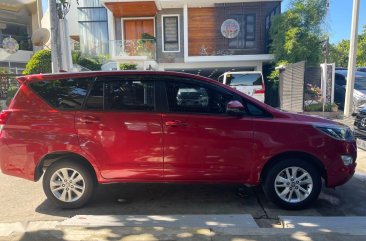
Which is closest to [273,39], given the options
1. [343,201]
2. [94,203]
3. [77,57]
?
[77,57]

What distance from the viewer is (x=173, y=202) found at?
4812mm

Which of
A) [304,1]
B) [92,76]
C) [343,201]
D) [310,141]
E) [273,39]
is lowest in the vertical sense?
[343,201]

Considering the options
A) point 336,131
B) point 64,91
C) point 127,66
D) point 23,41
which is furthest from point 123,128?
point 23,41

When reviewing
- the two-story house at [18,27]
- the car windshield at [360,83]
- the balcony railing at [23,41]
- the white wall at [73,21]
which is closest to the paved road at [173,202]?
the car windshield at [360,83]

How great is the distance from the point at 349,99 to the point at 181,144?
30.1 feet

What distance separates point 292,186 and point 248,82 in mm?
10150

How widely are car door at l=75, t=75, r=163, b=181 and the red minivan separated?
0.01 m

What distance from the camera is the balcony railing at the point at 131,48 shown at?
18156mm

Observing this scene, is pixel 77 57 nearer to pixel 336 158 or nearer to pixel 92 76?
pixel 92 76

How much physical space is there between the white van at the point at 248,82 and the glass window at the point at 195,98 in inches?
375

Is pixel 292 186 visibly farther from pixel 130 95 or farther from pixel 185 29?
pixel 185 29

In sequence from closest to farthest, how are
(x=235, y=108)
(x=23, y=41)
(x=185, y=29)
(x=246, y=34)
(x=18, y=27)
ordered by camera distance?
1. (x=235, y=108)
2. (x=185, y=29)
3. (x=246, y=34)
4. (x=23, y=41)
5. (x=18, y=27)

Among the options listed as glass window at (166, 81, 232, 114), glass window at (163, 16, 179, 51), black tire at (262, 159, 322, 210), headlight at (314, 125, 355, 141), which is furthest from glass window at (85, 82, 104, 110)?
glass window at (163, 16, 179, 51)

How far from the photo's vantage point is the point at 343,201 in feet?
16.0
